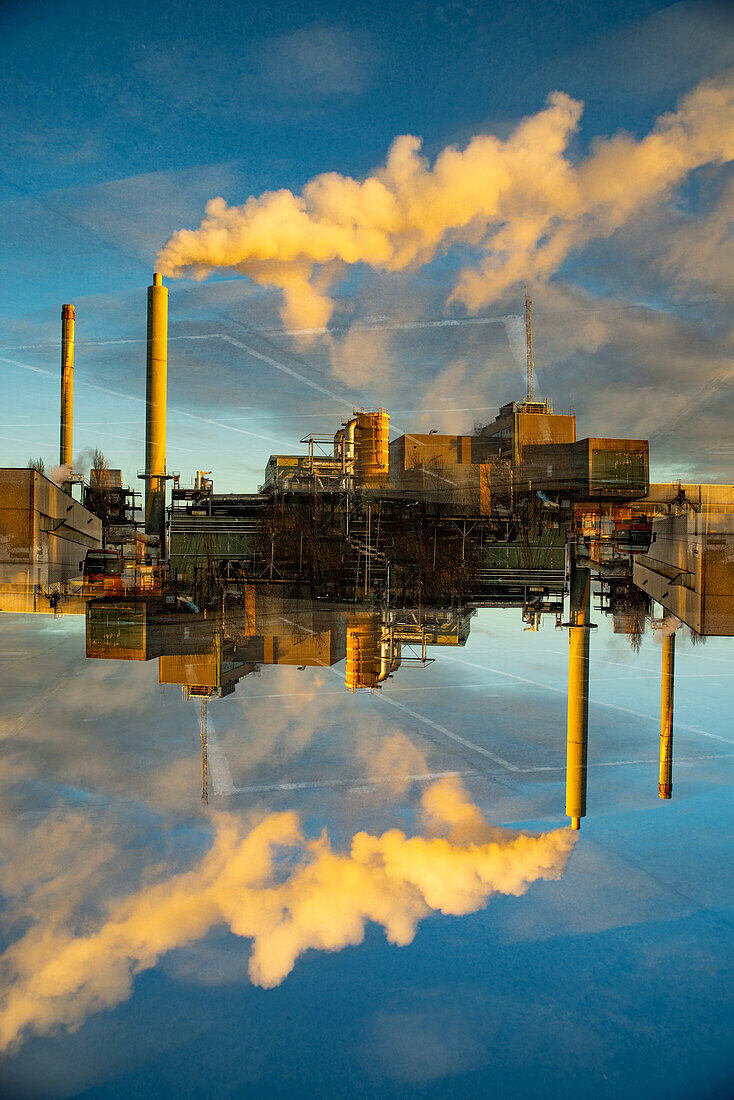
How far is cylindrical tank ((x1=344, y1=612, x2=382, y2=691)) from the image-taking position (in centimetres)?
1245

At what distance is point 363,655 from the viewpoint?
527 inches

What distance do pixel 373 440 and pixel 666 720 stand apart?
18911mm

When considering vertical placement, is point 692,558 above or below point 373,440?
below

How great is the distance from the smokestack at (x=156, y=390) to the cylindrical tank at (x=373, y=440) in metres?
8.58

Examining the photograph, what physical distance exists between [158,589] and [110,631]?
994 cm

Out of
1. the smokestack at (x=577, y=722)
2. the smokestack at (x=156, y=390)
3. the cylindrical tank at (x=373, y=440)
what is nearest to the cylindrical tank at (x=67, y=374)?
the smokestack at (x=156, y=390)

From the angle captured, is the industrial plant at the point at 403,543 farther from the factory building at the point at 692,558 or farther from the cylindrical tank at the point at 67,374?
the cylindrical tank at the point at 67,374

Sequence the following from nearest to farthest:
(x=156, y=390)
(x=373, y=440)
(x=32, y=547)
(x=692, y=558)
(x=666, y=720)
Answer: (x=666, y=720), (x=32, y=547), (x=692, y=558), (x=373, y=440), (x=156, y=390)

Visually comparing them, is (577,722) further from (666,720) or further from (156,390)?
(156,390)

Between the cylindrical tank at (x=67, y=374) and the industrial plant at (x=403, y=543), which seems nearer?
the industrial plant at (x=403, y=543)

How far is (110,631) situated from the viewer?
1260 cm

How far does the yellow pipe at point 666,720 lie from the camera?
20.4 ft

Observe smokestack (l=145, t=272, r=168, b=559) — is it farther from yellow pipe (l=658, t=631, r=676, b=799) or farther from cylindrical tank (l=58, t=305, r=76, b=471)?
yellow pipe (l=658, t=631, r=676, b=799)

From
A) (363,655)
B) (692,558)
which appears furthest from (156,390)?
(692,558)
